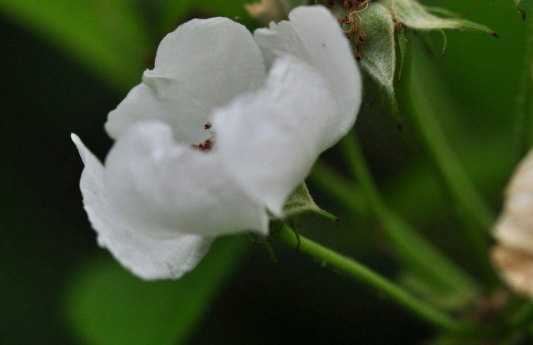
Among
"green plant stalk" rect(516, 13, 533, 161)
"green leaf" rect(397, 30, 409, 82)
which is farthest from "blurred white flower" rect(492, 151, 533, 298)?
"green leaf" rect(397, 30, 409, 82)

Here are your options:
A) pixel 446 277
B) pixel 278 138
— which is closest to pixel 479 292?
pixel 446 277

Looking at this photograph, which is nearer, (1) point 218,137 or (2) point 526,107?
(1) point 218,137

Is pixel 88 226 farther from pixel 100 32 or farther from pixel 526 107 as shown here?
pixel 526 107

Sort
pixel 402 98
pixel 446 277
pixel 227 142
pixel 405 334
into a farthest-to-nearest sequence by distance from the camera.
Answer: pixel 405 334 < pixel 446 277 < pixel 402 98 < pixel 227 142

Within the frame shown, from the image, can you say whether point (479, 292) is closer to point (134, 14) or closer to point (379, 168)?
point (379, 168)

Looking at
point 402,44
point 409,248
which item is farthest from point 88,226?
point 402,44

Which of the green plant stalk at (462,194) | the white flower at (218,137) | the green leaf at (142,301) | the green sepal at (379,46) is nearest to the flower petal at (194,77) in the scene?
the white flower at (218,137)

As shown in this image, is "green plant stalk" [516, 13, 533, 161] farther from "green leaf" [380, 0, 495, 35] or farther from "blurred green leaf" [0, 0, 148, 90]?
"blurred green leaf" [0, 0, 148, 90]
